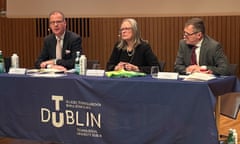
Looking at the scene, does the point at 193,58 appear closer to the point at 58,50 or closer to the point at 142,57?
the point at 142,57

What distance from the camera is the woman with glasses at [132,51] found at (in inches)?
163

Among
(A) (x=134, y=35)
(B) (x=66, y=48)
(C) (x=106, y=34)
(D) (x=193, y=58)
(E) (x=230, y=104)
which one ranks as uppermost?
(C) (x=106, y=34)

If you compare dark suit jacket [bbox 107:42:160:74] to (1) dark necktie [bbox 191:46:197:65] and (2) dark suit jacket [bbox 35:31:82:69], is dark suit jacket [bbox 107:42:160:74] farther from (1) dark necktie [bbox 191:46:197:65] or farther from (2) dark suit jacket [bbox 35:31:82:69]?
(2) dark suit jacket [bbox 35:31:82:69]

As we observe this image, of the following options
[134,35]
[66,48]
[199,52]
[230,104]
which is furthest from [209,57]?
[66,48]

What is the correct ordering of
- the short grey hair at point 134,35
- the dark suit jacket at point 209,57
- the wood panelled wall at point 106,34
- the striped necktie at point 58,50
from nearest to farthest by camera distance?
the dark suit jacket at point 209,57 → the short grey hair at point 134,35 → the striped necktie at point 58,50 → the wood panelled wall at point 106,34

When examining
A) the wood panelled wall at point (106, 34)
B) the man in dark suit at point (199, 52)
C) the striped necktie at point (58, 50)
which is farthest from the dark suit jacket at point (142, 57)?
the wood panelled wall at point (106, 34)

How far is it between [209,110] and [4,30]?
611 centimetres

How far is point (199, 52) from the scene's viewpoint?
397cm

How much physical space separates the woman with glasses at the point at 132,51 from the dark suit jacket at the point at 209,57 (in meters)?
0.28

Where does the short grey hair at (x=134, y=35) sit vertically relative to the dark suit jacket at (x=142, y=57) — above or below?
above

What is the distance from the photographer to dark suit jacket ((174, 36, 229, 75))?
3.77 meters

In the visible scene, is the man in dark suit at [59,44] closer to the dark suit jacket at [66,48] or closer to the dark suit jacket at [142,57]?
the dark suit jacket at [66,48]

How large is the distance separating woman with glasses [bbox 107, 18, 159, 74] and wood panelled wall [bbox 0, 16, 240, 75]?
284 centimetres

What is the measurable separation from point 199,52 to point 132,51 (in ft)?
2.19
